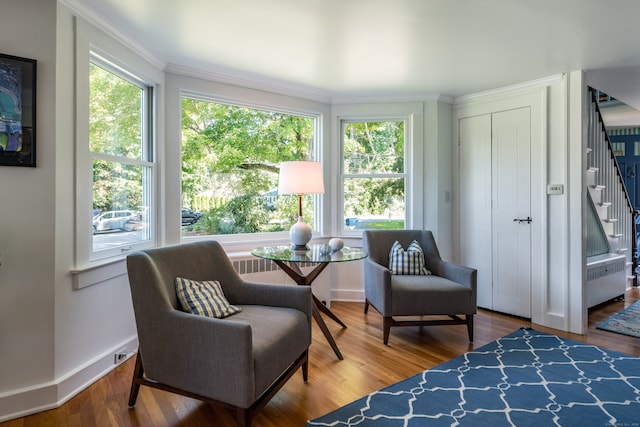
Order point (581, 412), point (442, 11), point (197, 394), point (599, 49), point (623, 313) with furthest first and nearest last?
1. point (623, 313)
2. point (599, 49)
3. point (442, 11)
4. point (581, 412)
5. point (197, 394)

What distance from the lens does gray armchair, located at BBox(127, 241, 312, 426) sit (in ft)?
5.23

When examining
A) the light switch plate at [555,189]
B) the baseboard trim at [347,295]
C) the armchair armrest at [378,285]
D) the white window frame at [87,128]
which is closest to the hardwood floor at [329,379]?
the armchair armrest at [378,285]

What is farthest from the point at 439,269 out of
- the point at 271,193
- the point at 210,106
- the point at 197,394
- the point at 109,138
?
Result: the point at 109,138

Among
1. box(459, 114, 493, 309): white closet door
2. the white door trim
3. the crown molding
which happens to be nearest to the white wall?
the crown molding

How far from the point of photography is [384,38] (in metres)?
2.45

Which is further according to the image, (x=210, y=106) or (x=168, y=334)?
(x=210, y=106)

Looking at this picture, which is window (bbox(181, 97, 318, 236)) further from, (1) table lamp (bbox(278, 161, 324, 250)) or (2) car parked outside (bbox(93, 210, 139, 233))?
(1) table lamp (bbox(278, 161, 324, 250))

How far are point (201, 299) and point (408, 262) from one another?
1902 mm

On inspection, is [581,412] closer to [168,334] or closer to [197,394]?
[197,394]

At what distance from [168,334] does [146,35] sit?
1.98 m

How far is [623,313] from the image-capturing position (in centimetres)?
366

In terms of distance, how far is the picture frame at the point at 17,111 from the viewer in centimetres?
181

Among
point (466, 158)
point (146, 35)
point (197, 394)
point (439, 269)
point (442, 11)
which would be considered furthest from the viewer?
point (466, 158)

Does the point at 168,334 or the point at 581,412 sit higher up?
the point at 168,334
